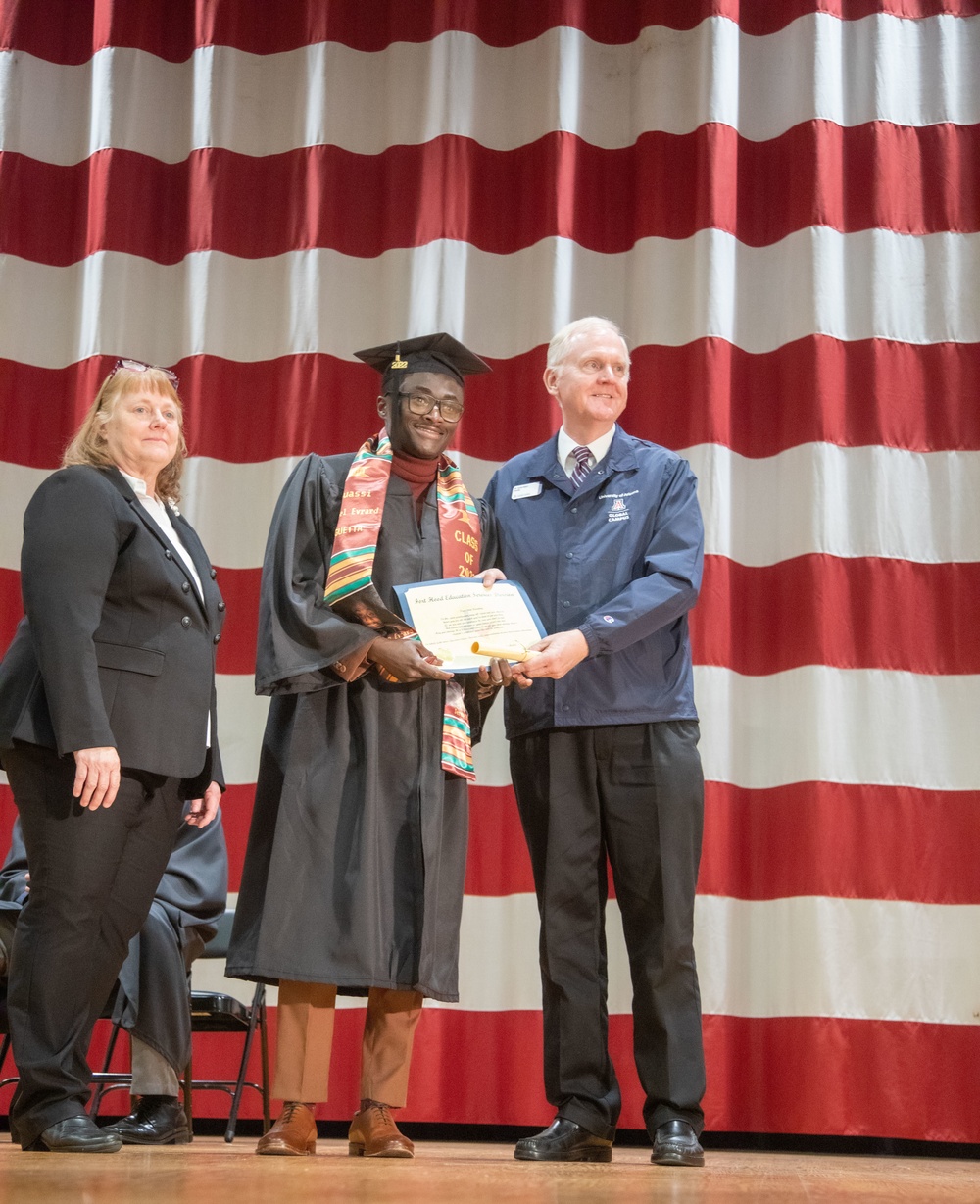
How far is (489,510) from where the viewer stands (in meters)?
2.96

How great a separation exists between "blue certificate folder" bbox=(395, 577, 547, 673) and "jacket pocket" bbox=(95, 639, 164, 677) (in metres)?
0.45

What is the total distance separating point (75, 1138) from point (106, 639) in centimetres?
80

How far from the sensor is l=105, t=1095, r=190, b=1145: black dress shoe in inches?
115

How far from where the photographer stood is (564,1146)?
8.25 feet

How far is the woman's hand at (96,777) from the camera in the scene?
2.23m

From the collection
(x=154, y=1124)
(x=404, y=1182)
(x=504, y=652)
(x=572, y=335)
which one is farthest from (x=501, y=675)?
(x=154, y=1124)

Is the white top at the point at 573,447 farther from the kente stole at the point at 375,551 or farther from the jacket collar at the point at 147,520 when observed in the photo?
the jacket collar at the point at 147,520

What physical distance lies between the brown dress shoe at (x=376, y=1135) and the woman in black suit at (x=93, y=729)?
1.43 feet

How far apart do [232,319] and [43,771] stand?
250cm

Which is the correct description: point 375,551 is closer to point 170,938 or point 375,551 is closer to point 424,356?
point 424,356

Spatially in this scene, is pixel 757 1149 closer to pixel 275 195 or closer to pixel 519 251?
pixel 519 251

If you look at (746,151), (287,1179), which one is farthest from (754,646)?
(287,1179)

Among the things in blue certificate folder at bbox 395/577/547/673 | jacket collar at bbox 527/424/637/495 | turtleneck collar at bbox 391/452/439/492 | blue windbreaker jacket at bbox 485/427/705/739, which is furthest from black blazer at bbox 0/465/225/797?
jacket collar at bbox 527/424/637/495

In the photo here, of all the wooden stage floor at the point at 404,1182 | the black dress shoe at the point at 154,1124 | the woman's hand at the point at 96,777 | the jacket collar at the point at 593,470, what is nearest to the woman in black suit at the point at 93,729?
the woman's hand at the point at 96,777
